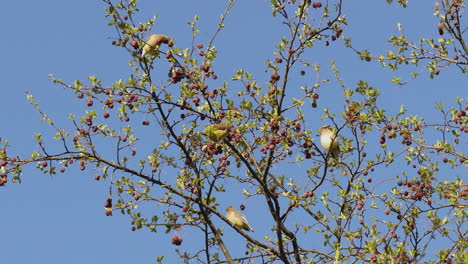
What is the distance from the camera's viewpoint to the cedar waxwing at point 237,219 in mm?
10312

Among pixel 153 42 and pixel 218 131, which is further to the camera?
pixel 153 42

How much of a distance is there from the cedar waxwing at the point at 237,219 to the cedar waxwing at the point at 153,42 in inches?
111

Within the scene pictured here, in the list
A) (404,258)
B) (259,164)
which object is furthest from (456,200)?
(259,164)

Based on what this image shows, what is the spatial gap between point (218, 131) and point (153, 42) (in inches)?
46.4

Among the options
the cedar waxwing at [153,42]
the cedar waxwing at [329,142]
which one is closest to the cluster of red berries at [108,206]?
the cedar waxwing at [153,42]

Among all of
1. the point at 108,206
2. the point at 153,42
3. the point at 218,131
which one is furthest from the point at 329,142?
the point at 108,206

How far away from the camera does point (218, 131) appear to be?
321 inches

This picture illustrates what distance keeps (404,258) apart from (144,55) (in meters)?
3.52

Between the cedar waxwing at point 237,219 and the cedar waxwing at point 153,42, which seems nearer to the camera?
the cedar waxwing at point 153,42

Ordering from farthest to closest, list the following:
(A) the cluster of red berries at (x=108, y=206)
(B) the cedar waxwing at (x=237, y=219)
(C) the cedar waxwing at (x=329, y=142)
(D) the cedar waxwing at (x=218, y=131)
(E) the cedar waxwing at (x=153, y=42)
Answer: (B) the cedar waxwing at (x=237, y=219) < (C) the cedar waxwing at (x=329, y=142) < (A) the cluster of red berries at (x=108, y=206) < (E) the cedar waxwing at (x=153, y=42) < (D) the cedar waxwing at (x=218, y=131)

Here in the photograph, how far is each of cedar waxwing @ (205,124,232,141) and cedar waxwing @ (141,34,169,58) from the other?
0.99m

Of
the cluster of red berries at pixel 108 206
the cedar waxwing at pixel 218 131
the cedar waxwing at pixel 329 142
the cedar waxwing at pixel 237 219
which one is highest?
the cedar waxwing at pixel 329 142

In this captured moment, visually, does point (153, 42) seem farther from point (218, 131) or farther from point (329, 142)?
point (329, 142)

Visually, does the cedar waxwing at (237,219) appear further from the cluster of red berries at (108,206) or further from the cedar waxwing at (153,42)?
the cedar waxwing at (153,42)
